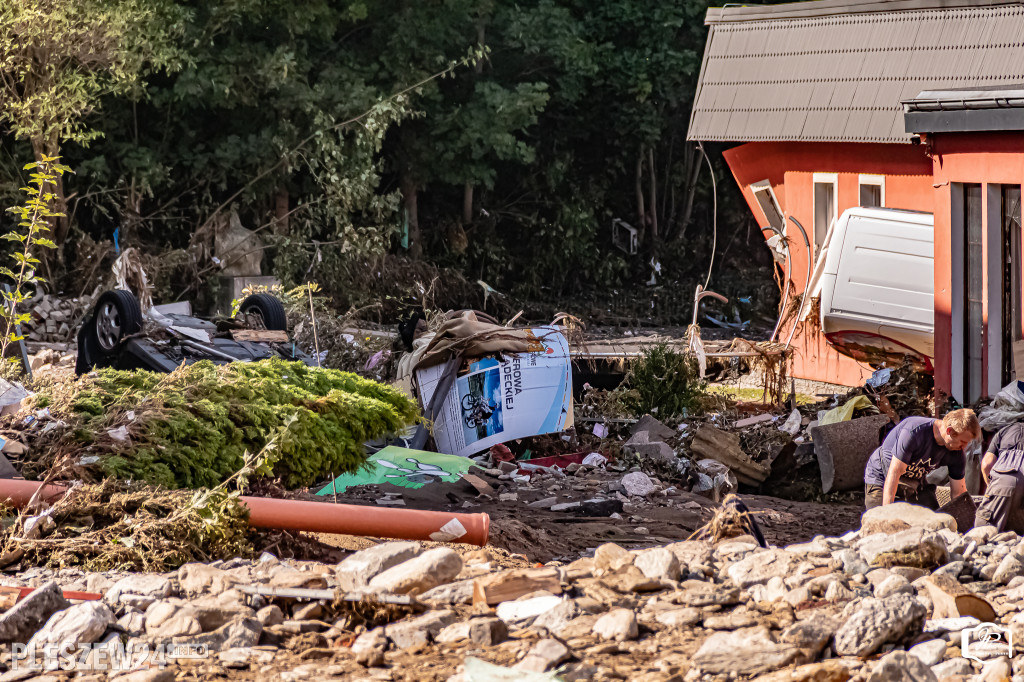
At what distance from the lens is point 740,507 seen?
597cm

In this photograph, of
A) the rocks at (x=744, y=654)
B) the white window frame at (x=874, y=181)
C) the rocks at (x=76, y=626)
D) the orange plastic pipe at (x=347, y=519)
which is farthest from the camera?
the white window frame at (x=874, y=181)

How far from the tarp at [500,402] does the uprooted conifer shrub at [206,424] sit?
3.71m

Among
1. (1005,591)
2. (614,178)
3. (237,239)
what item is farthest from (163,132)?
(1005,591)

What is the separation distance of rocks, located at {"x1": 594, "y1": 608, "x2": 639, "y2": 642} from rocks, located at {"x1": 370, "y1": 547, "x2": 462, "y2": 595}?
732mm

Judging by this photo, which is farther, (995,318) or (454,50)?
(454,50)

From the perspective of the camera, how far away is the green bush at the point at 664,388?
11688 millimetres

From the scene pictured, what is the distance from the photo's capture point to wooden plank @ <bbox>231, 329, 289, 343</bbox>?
11.4 m

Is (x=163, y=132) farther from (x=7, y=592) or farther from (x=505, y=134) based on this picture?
(x=7, y=592)

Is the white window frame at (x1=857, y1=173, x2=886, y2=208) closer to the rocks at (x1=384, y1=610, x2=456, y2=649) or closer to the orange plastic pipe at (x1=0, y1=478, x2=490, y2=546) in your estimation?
the orange plastic pipe at (x1=0, y1=478, x2=490, y2=546)

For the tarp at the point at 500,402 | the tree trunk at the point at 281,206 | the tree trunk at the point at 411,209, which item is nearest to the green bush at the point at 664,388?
the tarp at the point at 500,402

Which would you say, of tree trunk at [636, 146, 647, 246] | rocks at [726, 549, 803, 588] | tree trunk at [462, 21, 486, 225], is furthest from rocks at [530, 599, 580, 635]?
tree trunk at [636, 146, 647, 246]

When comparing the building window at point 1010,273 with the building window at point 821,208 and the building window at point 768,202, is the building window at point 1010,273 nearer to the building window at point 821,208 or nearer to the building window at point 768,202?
the building window at point 821,208

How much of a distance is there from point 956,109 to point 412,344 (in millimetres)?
5362

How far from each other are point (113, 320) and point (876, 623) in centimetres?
893
